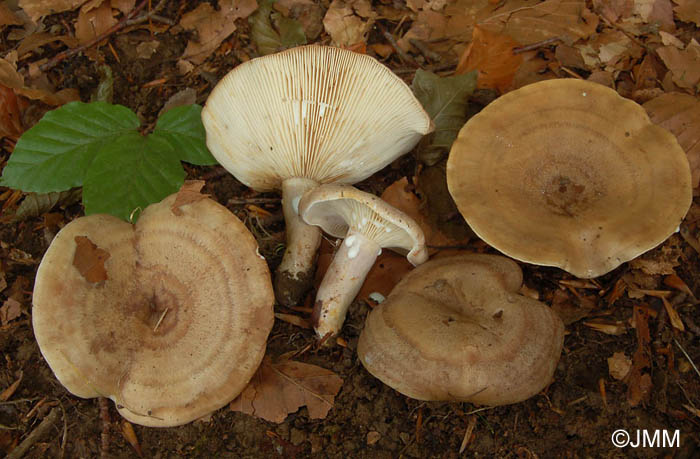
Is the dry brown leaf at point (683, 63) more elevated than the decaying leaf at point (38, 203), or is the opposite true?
the dry brown leaf at point (683, 63)

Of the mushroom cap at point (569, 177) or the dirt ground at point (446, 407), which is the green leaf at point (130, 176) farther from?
the mushroom cap at point (569, 177)

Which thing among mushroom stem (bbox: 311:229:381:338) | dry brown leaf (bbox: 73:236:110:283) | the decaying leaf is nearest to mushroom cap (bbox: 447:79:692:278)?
mushroom stem (bbox: 311:229:381:338)

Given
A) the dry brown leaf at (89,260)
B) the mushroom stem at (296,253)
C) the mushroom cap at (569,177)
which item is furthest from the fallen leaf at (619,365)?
the dry brown leaf at (89,260)

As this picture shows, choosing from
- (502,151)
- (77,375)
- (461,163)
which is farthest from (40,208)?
(502,151)

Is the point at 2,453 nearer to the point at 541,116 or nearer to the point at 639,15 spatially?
the point at 541,116

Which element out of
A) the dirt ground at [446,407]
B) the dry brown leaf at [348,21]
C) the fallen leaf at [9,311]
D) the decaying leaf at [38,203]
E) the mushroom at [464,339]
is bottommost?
the dirt ground at [446,407]

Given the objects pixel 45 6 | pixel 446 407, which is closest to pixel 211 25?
pixel 45 6
